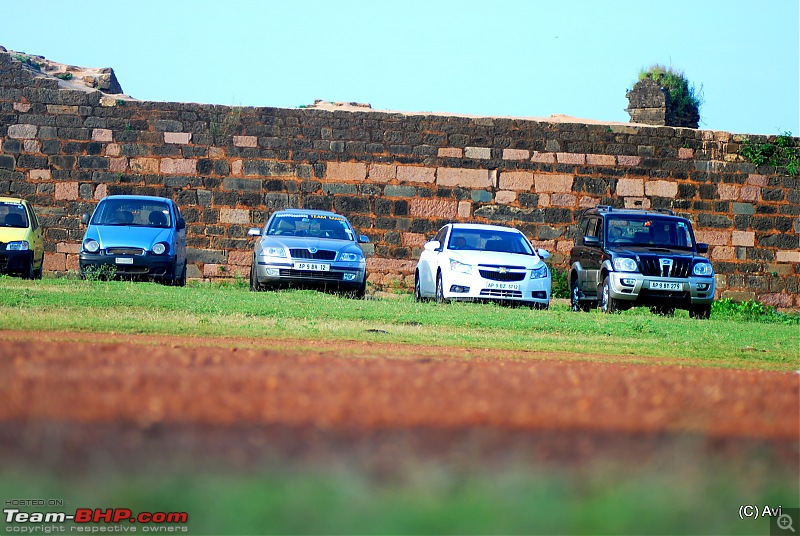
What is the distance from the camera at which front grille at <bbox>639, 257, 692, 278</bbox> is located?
20.1 m

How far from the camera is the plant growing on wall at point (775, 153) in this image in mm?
25938

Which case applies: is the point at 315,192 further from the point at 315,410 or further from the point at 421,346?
the point at 315,410

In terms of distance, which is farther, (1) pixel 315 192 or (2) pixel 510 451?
(1) pixel 315 192

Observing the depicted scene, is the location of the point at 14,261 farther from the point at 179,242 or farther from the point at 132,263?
the point at 179,242

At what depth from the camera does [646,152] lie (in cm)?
2572

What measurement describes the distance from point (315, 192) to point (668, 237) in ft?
25.9

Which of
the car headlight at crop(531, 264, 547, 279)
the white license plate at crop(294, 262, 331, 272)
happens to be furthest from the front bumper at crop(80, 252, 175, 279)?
the car headlight at crop(531, 264, 547, 279)

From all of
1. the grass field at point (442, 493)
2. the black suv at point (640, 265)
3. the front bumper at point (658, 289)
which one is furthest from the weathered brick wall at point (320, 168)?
the grass field at point (442, 493)

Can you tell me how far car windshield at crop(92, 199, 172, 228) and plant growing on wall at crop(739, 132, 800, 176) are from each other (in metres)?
13.1

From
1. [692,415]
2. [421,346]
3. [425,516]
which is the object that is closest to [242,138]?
[421,346]

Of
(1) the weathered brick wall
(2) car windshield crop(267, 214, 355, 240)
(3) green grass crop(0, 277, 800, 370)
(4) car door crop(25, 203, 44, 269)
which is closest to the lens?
(3) green grass crop(0, 277, 800, 370)

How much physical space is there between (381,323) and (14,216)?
10.4 meters

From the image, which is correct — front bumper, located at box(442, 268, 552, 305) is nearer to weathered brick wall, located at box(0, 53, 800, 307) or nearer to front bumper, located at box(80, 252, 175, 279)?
front bumper, located at box(80, 252, 175, 279)

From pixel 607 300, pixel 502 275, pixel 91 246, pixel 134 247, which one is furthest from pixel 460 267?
pixel 91 246
